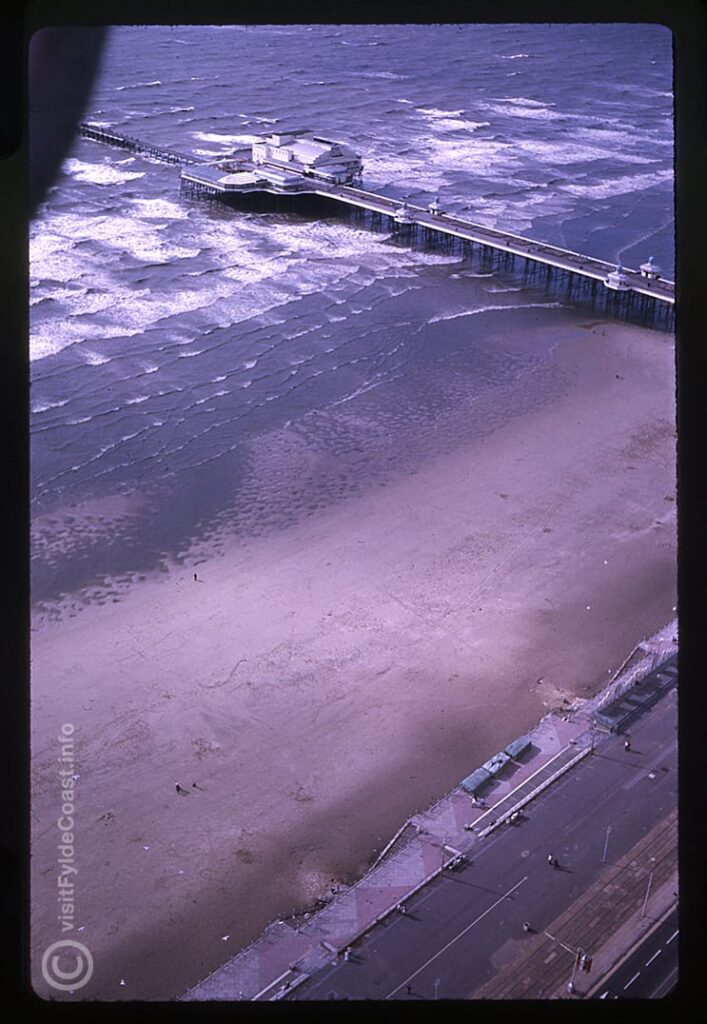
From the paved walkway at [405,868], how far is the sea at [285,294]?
5.81ft

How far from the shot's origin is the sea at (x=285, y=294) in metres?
6.62

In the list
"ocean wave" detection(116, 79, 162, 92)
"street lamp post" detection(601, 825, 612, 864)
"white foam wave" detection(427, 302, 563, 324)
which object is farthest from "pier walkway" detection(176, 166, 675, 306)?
"street lamp post" detection(601, 825, 612, 864)

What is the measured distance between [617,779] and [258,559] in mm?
2713

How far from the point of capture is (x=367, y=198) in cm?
1090

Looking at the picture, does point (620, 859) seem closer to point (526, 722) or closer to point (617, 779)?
point (617, 779)

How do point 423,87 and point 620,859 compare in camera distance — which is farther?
point 423,87

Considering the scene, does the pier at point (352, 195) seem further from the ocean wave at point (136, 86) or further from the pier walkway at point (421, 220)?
the ocean wave at point (136, 86)

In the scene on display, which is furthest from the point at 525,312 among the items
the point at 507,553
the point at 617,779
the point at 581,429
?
the point at 617,779

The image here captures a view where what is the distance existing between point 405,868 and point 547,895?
2.22ft

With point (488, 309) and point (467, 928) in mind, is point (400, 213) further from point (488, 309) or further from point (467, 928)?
point (467, 928)

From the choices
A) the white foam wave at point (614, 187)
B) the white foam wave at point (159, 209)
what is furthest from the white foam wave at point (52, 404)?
the white foam wave at point (614, 187)

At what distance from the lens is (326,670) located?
16.8 feet

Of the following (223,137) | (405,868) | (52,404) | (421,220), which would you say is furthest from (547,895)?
(223,137)

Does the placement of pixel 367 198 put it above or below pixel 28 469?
below
